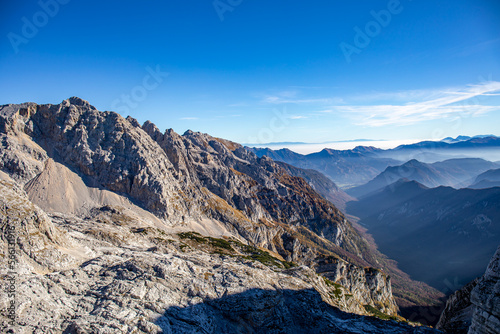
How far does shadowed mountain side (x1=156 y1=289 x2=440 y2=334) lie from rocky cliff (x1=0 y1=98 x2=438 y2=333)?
25 cm

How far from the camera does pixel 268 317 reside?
1999 inches

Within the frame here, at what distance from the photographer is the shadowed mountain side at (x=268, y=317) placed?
41344 millimetres

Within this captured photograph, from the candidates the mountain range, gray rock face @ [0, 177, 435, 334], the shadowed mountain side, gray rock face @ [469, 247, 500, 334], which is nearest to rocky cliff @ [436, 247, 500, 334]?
gray rock face @ [469, 247, 500, 334]

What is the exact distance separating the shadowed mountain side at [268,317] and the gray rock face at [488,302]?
64.6 ft

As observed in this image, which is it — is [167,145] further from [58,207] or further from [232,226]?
[58,207]

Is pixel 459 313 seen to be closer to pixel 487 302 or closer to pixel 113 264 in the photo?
pixel 487 302

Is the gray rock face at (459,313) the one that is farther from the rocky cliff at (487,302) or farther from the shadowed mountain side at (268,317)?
the rocky cliff at (487,302)

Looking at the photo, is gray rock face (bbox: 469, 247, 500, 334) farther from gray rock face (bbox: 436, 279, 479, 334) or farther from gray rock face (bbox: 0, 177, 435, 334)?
gray rock face (bbox: 0, 177, 435, 334)

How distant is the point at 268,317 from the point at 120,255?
33868 millimetres

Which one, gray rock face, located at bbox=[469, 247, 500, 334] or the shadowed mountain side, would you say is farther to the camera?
the shadowed mountain side

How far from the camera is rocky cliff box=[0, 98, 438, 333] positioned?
35.7 metres

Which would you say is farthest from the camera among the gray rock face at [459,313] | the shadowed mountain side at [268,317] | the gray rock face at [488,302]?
the gray rock face at [459,313]

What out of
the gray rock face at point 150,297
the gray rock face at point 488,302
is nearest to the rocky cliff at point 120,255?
the gray rock face at point 150,297

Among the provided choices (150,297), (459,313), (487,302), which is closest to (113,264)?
(150,297)
